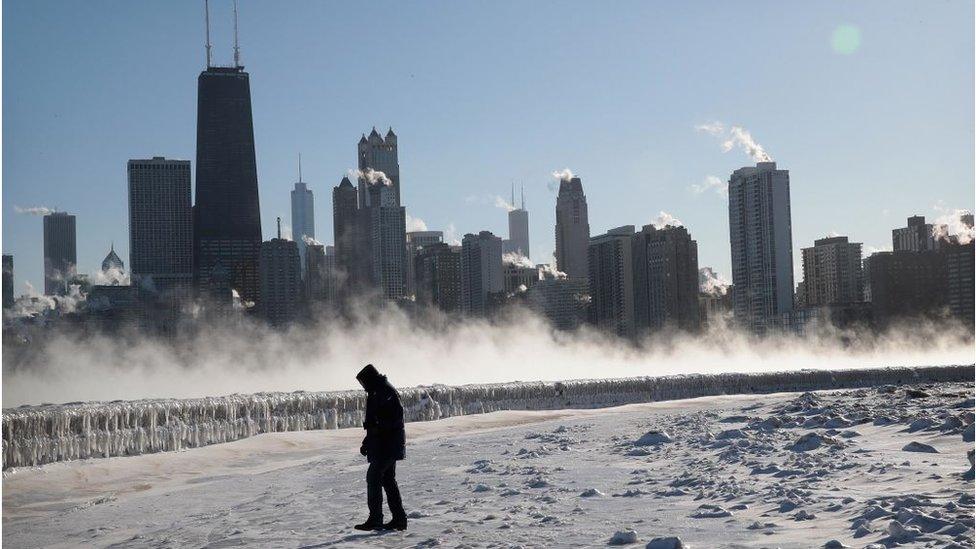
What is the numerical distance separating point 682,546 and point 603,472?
25.4ft

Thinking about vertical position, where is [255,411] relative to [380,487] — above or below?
below

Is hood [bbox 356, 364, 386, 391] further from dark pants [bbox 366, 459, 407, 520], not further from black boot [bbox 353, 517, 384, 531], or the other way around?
black boot [bbox 353, 517, 384, 531]

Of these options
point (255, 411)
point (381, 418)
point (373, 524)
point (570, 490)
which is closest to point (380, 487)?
point (373, 524)

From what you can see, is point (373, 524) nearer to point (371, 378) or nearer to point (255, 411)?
point (371, 378)

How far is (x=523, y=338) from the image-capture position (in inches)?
5364

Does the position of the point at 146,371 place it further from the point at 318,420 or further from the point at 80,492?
the point at 80,492

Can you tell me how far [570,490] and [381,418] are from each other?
4212 mm

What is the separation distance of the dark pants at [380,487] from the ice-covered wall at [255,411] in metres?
12.6

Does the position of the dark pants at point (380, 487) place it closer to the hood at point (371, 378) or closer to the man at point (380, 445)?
the man at point (380, 445)

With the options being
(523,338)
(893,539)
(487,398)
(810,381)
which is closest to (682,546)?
(893,539)

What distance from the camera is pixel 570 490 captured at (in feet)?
56.7

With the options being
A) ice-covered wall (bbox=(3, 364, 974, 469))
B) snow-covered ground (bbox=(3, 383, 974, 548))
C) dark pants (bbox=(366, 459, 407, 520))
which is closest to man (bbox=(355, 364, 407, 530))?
dark pants (bbox=(366, 459, 407, 520))

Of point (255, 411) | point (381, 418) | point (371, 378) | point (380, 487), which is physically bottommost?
point (255, 411)

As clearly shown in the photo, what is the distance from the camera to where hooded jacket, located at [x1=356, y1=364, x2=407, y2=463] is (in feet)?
46.5
